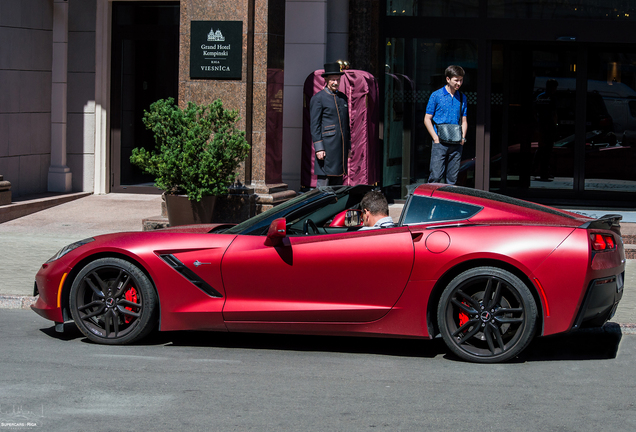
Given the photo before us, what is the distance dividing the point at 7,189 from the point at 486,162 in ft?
25.1

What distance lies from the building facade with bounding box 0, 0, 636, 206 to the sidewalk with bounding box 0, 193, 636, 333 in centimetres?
100

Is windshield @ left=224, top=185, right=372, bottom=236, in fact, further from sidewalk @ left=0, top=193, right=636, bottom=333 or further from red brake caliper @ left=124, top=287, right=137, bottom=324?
sidewalk @ left=0, top=193, right=636, bottom=333

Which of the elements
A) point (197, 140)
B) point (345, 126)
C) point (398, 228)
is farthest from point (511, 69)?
point (398, 228)

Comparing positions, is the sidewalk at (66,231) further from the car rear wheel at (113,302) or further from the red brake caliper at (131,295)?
the red brake caliper at (131,295)

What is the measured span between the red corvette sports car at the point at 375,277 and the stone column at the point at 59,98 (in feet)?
28.4

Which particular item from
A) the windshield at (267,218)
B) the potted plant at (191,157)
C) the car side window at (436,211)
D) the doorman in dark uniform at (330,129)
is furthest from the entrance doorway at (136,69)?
the car side window at (436,211)

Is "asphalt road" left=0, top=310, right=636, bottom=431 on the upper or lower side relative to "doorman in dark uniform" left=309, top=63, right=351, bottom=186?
lower

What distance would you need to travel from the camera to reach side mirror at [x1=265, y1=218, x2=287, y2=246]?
546 centimetres

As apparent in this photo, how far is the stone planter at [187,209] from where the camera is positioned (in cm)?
993

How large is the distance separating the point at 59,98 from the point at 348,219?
9.36 meters

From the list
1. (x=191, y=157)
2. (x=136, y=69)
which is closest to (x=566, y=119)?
(x=191, y=157)

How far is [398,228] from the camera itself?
5.57 meters

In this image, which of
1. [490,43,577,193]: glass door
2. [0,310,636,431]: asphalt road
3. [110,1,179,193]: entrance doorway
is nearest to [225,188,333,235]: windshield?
[0,310,636,431]: asphalt road

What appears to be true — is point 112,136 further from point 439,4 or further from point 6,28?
point 439,4
